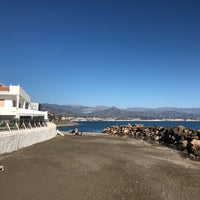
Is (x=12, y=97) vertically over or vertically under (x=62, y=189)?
over

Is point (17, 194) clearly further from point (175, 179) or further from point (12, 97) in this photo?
point (12, 97)

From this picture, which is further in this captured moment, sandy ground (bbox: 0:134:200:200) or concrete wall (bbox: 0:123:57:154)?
concrete wall (bbox: 0:123:57:154)

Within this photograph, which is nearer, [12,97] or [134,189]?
[134,189]

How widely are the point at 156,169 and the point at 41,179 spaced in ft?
27.0

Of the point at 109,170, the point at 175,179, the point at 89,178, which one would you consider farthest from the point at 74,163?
the point at 175,179

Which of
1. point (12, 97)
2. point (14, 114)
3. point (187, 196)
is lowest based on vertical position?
point (187, 196)

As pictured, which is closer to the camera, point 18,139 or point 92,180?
point 92,180

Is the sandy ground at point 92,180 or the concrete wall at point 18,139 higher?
the concrete wall at point 18,139

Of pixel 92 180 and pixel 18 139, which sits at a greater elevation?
pixel 18 139

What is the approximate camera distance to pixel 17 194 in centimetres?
1091

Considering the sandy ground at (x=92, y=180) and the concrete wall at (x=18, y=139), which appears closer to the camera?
the sandy ground at (x=92, y=180)

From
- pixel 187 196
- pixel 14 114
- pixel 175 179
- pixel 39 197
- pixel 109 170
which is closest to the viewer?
pixel 39 197

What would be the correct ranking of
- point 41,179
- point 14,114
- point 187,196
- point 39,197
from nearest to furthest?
point 39,197 < point 187,196 < point 41,179 < point 14,114

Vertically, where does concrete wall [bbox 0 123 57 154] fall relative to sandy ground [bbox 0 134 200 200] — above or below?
above
